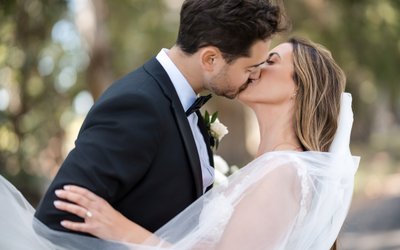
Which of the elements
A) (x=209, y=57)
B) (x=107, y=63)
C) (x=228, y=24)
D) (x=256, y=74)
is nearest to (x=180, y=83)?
(x=209, y=57)

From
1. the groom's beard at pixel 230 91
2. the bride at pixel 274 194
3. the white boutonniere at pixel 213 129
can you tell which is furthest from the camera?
the white boutonniere at pixel 213 129

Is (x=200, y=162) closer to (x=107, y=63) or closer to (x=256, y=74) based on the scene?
(x=256, y=74)

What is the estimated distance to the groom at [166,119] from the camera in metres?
2.55

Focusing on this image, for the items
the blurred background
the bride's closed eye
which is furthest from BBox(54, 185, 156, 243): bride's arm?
the blurred background

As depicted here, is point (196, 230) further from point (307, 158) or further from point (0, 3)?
point (0, 3)

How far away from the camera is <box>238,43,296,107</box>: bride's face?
125 inches

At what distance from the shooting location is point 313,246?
296 cm

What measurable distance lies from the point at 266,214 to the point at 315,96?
654 mm

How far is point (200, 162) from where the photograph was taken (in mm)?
2842

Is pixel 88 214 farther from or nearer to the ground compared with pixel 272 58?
nearer to the ground

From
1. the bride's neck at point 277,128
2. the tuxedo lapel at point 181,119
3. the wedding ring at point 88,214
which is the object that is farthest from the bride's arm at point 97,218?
the bride's neck at point 277,128

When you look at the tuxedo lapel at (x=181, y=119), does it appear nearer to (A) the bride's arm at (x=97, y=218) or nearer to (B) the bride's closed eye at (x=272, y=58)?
(A) the bride's arm at (x=97, y=218)

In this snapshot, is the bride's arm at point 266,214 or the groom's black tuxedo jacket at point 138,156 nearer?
the groom's black tuxedo jacket at point 138,156

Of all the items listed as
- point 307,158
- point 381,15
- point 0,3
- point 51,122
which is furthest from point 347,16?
point 307,158
